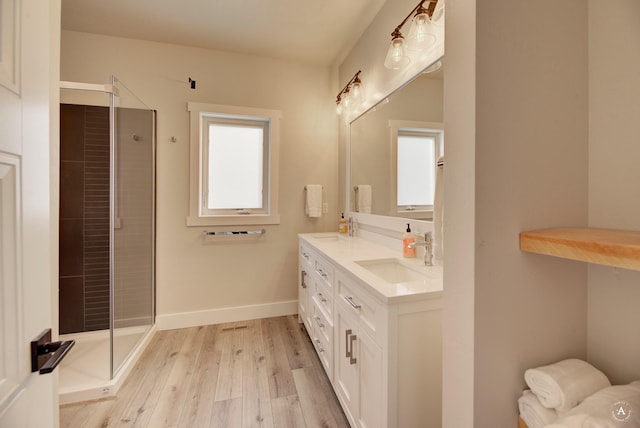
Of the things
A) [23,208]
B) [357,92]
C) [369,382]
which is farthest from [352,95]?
[23,208]

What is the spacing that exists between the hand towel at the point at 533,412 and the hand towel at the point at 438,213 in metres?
0.73

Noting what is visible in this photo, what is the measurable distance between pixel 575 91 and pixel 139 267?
276 cm

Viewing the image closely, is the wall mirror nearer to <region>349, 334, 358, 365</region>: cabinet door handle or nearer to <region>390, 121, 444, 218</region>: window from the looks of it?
<region>390, 121, 444, 218</region>: window

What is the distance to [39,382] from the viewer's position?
1.96 feet

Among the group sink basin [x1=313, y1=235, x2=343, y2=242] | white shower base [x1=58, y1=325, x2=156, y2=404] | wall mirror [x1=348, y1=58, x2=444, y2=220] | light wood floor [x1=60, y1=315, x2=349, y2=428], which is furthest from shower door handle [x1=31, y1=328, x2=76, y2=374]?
sink basin [x1=313, y1=235, x2=343, y2=242]

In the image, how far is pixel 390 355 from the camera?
3.17 feet

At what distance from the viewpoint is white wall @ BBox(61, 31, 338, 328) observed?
7.90ft

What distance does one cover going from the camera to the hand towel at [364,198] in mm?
2283

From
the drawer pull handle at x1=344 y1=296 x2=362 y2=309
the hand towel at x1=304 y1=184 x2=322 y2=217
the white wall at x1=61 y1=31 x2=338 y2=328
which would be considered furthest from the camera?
the hand towel at x1=304 y1=184 x2=322 y2=217

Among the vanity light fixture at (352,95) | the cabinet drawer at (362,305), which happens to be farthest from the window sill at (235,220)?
the cabinet drawer at (362,305)

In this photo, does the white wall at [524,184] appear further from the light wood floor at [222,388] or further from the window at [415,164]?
the light wood floor at [222,388]

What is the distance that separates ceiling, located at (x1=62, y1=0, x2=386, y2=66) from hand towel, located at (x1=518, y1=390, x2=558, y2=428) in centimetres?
235

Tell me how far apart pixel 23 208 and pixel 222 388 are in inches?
63.6

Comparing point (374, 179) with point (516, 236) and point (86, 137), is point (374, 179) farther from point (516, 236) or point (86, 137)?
point (86, 137)
